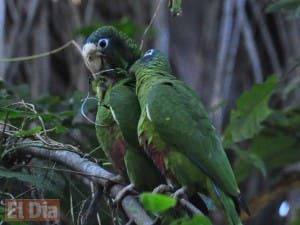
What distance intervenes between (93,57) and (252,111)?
2.60 feet

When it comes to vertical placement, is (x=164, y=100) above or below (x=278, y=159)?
above

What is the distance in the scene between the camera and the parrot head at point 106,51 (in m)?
2.59

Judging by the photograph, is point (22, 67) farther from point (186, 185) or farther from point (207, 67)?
point (186, 185)

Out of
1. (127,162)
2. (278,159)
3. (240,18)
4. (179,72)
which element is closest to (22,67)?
(179,72)

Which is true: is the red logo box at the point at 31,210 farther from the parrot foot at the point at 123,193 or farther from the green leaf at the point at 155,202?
the green leaf at the point at 155,202

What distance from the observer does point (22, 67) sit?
13.2 ft

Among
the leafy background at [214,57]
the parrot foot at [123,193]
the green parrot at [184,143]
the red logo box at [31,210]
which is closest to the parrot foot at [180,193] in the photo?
the green parrot at [184,143]

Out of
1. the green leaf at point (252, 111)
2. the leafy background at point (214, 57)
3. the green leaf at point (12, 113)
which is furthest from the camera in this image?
the leafy background at point (214, 57)

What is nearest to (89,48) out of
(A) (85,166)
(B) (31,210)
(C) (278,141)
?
(A) (85,166)

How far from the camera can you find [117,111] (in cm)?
237

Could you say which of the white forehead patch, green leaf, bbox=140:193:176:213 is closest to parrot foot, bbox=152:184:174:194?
the white forehead patch

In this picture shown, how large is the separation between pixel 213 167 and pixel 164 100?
0.26 m

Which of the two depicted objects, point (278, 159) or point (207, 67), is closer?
point (278, 159)

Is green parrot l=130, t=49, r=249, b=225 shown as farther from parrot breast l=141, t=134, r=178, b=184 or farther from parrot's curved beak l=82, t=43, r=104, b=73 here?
parrot's curved beak l=82, t=43, r=104, b=73
